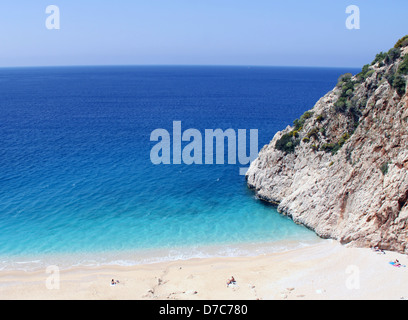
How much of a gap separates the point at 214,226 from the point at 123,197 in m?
13.5

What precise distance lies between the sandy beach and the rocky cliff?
3221 mm

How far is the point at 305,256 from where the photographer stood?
1267 inches

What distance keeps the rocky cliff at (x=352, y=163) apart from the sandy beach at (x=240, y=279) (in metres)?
3.22

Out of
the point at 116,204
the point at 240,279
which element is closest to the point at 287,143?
the point at 240,279

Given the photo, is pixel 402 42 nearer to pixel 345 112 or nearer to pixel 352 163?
pixel 345 112

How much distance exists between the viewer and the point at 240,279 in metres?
29.1

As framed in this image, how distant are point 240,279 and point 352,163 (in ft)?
55.0

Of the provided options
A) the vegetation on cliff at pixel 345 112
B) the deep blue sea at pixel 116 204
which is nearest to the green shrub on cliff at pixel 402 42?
the vegetation on cliff at pixel 345 112

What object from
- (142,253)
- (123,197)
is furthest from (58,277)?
(123,197)

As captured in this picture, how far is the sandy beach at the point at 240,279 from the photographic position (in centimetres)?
2639

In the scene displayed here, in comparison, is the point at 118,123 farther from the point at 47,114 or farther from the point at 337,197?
the point at 337,197

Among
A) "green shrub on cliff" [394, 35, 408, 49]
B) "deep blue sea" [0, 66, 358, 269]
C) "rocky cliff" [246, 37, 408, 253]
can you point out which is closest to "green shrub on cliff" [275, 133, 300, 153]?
"rocky cliff" [246, 37, 408, 253]

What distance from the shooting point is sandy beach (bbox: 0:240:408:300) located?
26.4 meters

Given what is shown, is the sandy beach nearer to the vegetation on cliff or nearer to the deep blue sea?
the deep blue sea
